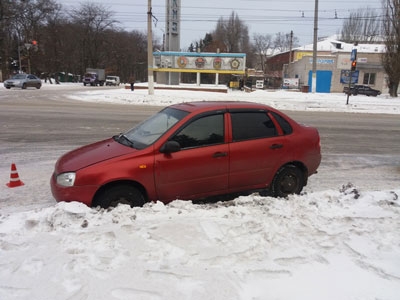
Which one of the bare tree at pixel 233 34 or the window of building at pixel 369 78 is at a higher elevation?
the bare tree at pixel 233 34

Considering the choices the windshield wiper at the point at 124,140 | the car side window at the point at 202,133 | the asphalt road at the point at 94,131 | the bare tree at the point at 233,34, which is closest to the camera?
the car side window at the point at 202,133

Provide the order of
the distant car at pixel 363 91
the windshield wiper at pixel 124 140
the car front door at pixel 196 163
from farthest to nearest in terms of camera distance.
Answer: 1. the distant car at pixel 363 91
2. the windshield wiper at pixel 124 140
3. the car front door at pixel 196 163

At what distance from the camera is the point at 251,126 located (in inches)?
208

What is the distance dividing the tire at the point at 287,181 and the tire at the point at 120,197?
6.93 feet

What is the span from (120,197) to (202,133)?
1.44 m

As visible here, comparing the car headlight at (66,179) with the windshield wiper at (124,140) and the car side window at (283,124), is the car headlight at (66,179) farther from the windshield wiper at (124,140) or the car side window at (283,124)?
the car side window at (283,124)

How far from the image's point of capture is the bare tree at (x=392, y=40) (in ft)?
120

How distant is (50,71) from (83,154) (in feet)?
234

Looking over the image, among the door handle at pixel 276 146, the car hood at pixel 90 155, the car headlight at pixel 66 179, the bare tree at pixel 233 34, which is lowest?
the car headlight at pixel 66 179

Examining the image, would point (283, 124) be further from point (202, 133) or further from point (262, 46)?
point (262, 46)

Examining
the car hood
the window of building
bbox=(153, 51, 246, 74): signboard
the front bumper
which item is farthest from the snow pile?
the window of building

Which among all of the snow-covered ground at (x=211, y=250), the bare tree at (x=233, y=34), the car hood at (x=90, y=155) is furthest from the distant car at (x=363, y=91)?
the bare tree at (x=233, y=34)

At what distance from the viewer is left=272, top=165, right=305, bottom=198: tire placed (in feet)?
17.8

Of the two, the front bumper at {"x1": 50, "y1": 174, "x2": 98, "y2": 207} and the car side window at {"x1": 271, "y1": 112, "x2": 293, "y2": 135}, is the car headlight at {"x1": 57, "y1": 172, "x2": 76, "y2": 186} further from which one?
the car side window at {"x1": 271, "y1": 112, "x2": 293, "y2": 135}
